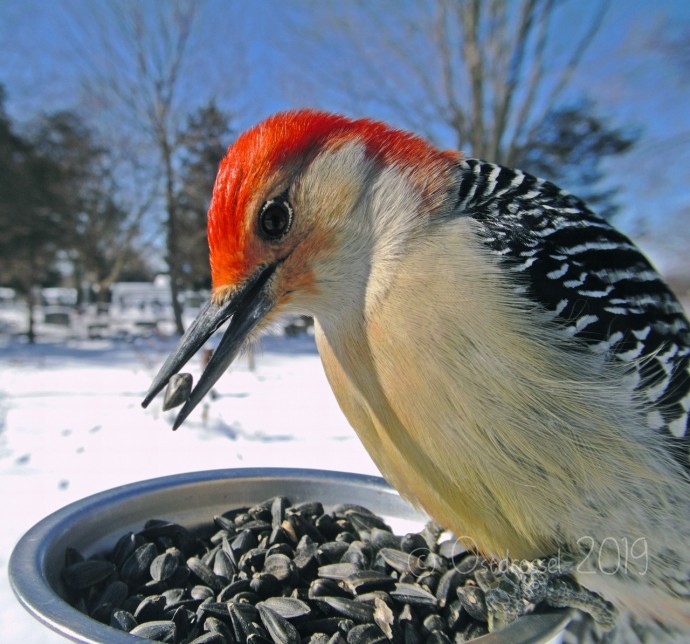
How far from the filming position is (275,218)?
5.42ft

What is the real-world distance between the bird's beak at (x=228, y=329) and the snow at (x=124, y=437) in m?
1.02

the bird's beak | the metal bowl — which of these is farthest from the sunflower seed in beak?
the metal bowl

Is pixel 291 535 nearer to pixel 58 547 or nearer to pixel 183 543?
pixel 183 543

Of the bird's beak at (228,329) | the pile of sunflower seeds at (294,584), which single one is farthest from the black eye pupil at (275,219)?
the pile of sunflower seeds at (294,584)

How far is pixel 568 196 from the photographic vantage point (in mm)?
2047

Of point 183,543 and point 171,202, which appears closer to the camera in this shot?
point 183,543

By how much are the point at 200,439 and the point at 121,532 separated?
2814 millimetres

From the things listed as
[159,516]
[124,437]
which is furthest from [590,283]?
[124,437]

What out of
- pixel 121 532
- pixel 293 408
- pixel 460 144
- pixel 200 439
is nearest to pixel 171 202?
pixel 460 144

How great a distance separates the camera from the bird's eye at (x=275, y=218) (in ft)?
5.35

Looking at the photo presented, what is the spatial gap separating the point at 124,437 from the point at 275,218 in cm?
370

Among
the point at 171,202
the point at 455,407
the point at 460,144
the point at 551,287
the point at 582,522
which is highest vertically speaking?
the point at 460,144

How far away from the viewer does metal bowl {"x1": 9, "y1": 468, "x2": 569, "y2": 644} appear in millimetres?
1179

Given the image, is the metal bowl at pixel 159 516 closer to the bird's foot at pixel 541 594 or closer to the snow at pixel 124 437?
the bird's foot at pixel 541 594
